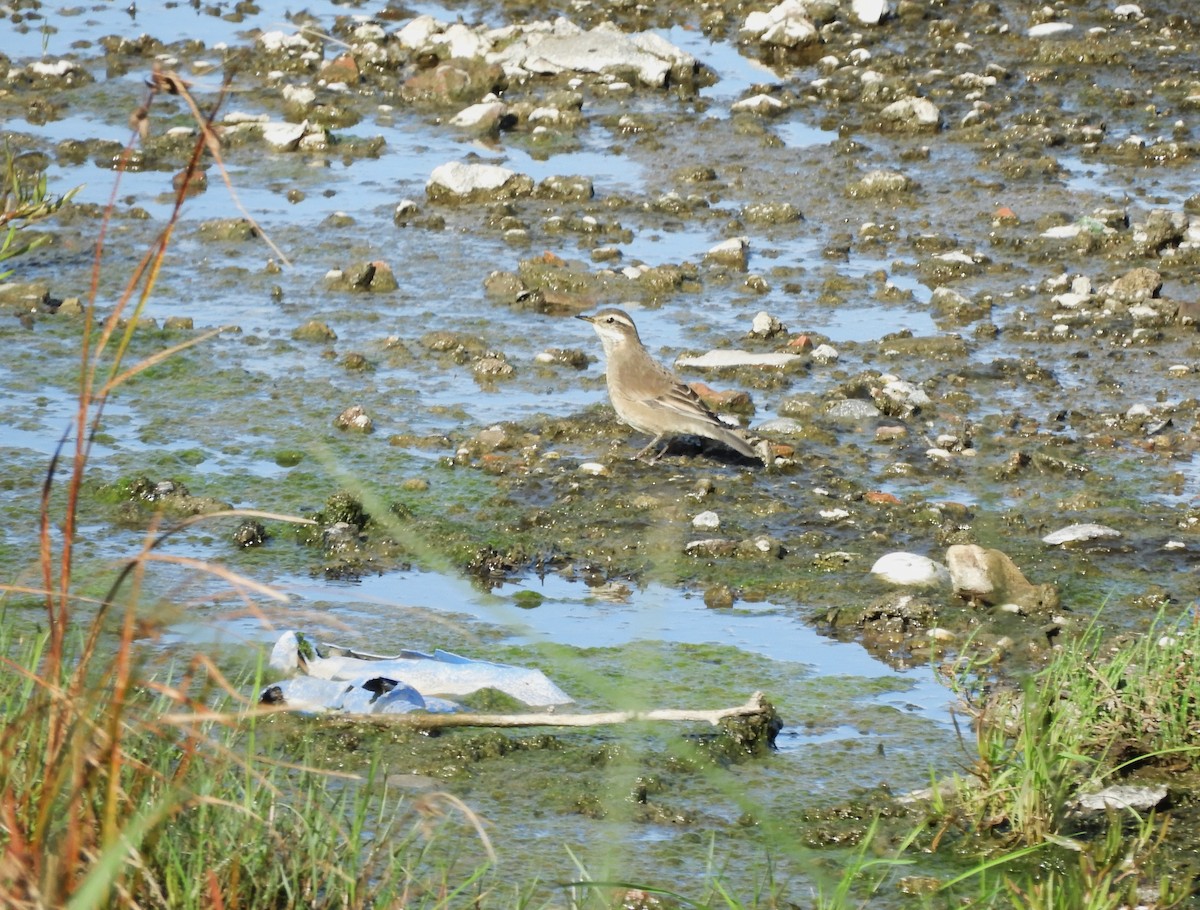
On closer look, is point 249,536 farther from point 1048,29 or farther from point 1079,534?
point 1048,29

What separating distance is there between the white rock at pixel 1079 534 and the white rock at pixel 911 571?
606 mm

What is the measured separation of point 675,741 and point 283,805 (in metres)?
1.73

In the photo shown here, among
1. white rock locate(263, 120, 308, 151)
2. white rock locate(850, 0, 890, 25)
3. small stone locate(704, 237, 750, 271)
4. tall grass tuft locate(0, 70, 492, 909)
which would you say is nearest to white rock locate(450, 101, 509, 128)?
white rock locate(263, 120, 308, 151)

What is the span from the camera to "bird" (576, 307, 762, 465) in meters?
8.03

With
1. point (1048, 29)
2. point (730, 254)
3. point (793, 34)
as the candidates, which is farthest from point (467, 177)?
point (1048, 29)

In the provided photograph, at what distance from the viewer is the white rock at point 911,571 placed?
22.2 ft

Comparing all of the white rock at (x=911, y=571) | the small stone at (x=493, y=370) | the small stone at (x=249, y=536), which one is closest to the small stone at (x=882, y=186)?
the small stone at (x=493, y=370)

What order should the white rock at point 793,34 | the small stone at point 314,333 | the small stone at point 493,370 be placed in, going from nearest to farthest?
the small stone at point 493,370, the small stone at point 314,333, the white rock at point 793,34

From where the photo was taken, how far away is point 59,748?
311 cm

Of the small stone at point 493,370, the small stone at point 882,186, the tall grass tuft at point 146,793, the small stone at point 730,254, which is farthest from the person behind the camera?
the small stone at point 882,186

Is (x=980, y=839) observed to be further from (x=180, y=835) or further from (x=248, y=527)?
(x=248, y=527)

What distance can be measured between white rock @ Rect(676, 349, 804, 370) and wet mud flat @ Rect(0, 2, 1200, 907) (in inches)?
3.7

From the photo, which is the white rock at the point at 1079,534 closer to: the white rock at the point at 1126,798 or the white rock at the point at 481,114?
the white rock at the point at 1126,798

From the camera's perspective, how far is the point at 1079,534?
23.6 feet
